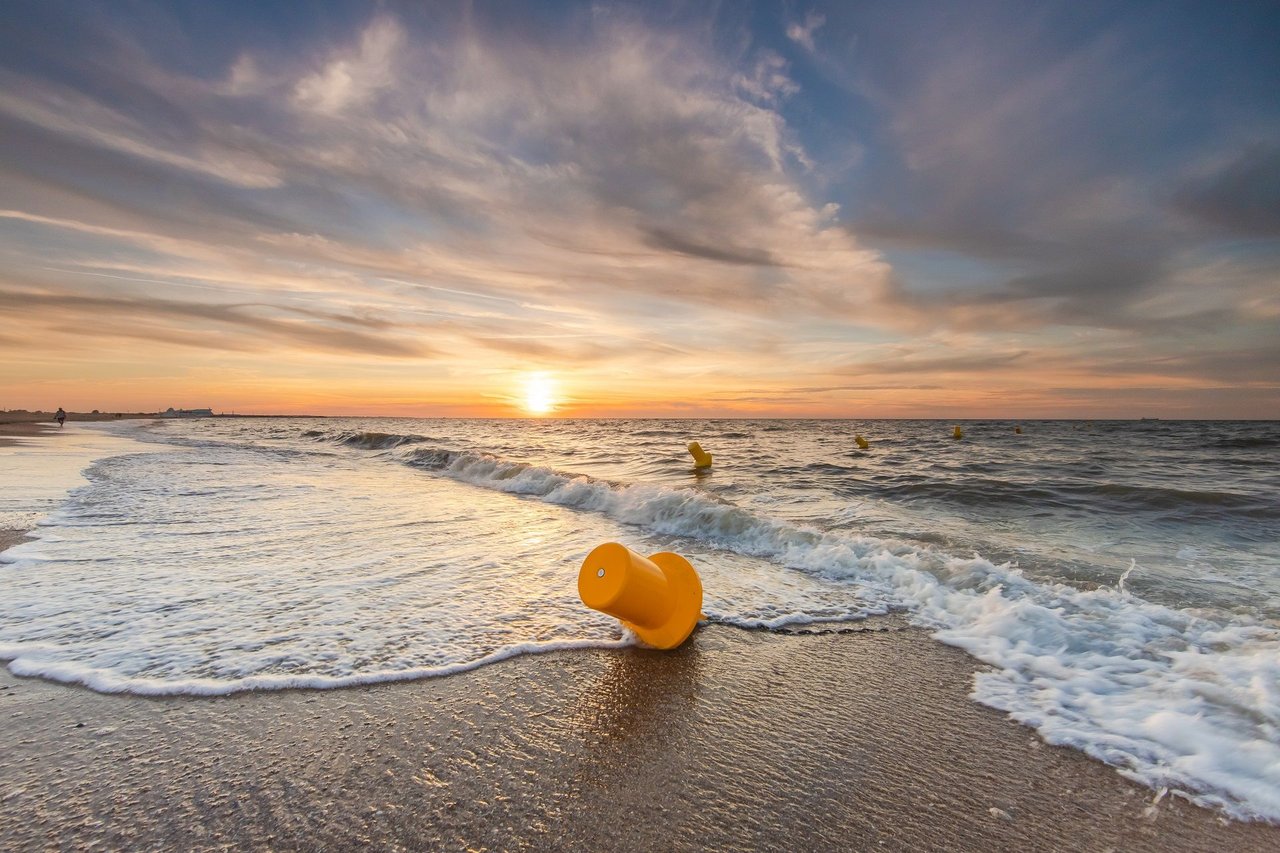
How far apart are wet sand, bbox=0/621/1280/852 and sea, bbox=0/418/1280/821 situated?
11.3 inches

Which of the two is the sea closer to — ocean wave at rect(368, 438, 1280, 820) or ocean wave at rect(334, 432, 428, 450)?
ocean wave at rect(368, 438, 1280, 820)

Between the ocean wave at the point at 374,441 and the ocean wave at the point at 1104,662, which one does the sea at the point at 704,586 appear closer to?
the ocean wave at the point at 1104,662

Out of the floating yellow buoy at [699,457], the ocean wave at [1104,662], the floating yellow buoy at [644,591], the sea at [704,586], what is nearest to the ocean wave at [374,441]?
the sea at [704,586]

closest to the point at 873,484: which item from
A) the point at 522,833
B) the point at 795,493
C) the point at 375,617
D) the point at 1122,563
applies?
the point at 795,493

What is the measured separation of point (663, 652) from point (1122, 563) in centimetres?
612

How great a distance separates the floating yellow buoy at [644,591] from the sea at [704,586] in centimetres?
38

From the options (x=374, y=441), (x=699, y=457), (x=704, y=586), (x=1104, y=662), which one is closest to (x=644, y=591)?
(x=704, y=586)

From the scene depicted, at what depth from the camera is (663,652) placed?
4.05m

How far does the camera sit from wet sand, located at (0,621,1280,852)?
7.13 ft

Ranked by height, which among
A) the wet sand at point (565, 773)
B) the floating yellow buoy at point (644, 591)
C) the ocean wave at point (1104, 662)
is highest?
the floating yellow buoy at point (644, 591)

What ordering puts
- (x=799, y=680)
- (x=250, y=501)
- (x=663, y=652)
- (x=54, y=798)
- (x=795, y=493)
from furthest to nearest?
(x=795, y=493) → (x=250, y=501) → (x=663, y=652) → (x=799, y=680) → (x=54, y=798)

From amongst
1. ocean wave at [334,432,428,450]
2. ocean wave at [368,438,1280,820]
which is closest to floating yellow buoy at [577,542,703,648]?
ocean wave at [368,438,1280,820]

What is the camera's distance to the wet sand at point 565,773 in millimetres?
2174

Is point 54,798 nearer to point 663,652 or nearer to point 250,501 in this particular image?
point 663,652
